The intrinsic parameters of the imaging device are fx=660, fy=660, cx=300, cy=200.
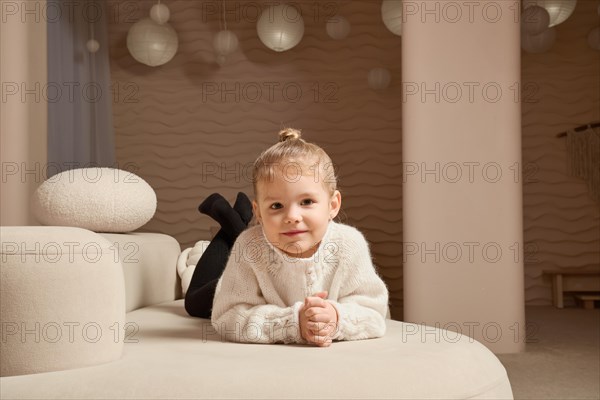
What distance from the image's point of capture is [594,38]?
4.79m

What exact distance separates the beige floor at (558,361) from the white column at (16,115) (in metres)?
2.32

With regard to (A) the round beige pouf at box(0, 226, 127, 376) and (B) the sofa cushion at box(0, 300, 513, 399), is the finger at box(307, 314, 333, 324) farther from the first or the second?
(A) the round beige pouf at box(0, 226, 127, 376)

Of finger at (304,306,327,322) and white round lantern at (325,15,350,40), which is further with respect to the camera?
white round lantern at (325,15,350,40)

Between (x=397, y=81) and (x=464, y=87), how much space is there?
7.61 ft

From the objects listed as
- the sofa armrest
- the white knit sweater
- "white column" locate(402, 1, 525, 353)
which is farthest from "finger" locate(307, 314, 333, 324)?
"white column" locate(402, 1, 525, 353)

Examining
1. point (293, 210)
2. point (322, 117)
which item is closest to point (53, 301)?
point (293, 210)

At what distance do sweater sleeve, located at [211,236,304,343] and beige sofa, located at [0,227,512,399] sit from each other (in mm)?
75

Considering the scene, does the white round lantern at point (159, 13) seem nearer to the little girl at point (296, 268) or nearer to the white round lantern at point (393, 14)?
the white round lantern at point (393, 14)

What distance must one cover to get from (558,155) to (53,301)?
192 inches

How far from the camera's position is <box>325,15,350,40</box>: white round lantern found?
4.97 m

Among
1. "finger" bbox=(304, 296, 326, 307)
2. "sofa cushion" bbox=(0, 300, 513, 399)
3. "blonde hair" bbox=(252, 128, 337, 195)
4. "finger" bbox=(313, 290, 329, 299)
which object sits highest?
"blonde hair" bbox=(252, 128, 337, 195)

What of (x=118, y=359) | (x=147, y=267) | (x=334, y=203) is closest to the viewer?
(x=118, y=359)

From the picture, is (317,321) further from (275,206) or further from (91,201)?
(91,201)

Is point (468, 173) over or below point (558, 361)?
over
